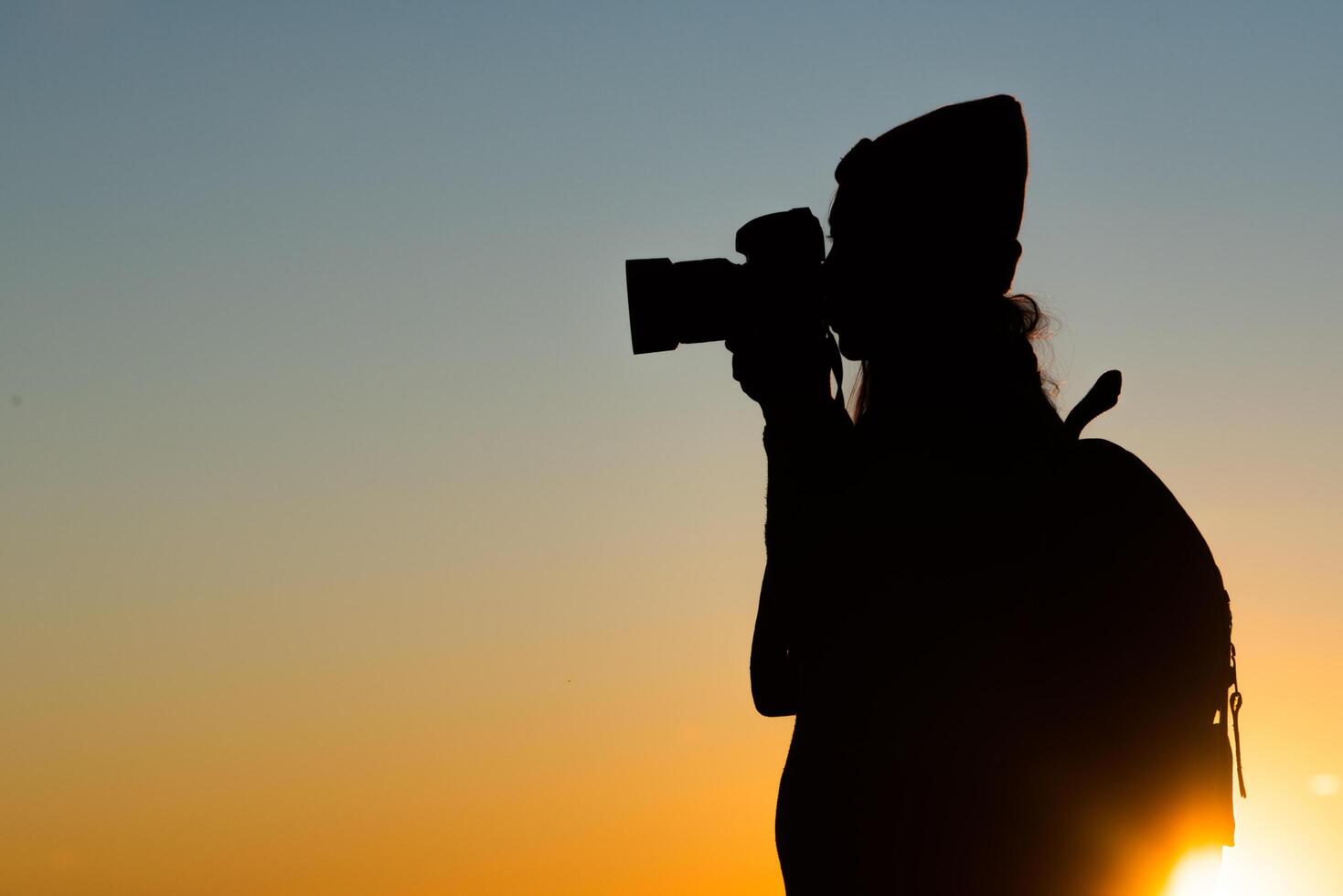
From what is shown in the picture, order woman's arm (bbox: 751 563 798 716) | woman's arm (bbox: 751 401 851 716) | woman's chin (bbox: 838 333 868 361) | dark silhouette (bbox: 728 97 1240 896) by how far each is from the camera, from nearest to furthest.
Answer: dark silhouette (bbox: 728 97 1240 896), woman's arm (bbox: 751 401 851 716), woman's chin (bbox: 838 333 868 361), woman's arm (bbox: 751 563 798 716)

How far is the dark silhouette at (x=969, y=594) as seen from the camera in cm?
233

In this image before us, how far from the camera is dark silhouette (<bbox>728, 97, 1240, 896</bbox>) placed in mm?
2334

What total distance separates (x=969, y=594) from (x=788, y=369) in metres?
0.66

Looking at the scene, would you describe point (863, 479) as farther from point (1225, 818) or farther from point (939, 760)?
point (1225, 818)

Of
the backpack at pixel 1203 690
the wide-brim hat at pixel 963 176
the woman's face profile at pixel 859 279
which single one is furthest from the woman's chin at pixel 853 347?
the backpack at pixel 1203 690

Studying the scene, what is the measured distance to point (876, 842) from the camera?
8.12 ft

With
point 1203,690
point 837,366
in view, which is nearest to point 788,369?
point 837,366

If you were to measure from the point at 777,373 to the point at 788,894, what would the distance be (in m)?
0.95

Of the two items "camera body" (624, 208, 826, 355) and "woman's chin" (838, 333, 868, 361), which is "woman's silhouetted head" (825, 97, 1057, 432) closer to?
"woman's chin" (838, 333, 868, 361)

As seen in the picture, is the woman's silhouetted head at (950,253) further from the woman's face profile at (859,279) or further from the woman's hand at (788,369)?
the woman's hand at (788,369)

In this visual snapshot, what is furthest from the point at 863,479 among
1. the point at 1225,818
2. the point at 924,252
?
the point at 1225,818

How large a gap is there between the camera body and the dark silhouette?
67 mm

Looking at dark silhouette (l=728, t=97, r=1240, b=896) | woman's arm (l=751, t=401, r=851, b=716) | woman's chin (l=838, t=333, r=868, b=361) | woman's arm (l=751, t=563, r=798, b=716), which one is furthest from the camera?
woman's arm (l=751, t=563, r=798, b=716)

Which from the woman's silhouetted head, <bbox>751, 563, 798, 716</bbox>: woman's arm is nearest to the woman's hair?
the woman's silhouetted head
